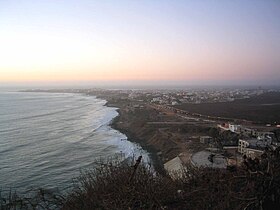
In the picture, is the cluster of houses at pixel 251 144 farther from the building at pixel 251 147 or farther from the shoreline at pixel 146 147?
the shoreline at pixel 146 147

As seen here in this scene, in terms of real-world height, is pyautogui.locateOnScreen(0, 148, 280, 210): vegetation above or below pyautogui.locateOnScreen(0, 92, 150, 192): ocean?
above

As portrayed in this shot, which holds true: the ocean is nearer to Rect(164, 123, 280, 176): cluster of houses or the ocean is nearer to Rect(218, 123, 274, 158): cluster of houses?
Rect(164, 123, 280, 176): cluster of houses

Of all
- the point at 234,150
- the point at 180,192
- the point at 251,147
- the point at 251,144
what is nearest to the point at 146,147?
the point at 234,150

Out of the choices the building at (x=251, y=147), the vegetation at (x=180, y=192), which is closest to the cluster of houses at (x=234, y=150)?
the building at (x=251, y=147)

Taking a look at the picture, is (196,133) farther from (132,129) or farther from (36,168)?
(36,168)

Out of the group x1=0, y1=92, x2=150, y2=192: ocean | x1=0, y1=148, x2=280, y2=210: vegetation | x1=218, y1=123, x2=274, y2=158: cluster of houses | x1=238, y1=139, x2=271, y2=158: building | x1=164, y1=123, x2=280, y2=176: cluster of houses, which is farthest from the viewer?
x1=238, y1=139, x2=271, y2=158: building

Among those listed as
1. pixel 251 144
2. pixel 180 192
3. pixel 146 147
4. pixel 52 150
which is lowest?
pixel 146 147

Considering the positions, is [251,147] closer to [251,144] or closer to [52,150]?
[251,144]

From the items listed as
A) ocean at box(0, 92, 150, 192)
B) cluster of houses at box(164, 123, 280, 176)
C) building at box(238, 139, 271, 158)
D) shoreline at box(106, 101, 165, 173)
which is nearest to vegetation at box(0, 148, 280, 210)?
cluster of houses at box(164, 123, 280, 176)
